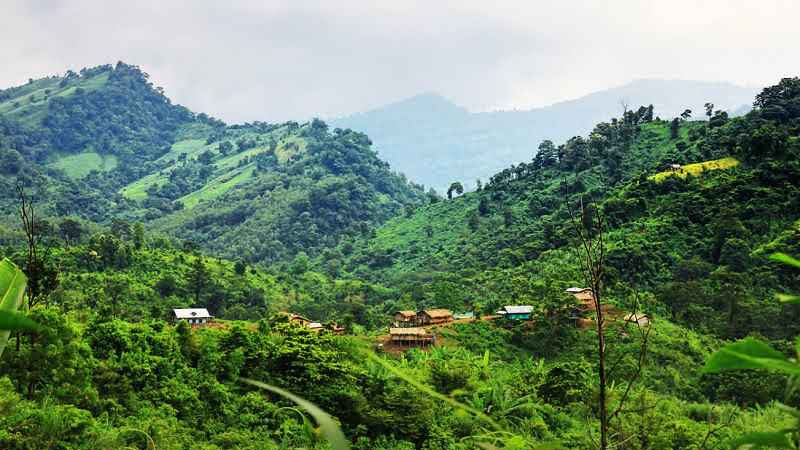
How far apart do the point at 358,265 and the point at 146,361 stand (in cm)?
3960

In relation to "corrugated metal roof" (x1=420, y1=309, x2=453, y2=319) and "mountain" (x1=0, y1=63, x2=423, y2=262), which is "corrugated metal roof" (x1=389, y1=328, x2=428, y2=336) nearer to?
"corrugated metal roof" (x1=420, y1=309, x2=453, y2=319)

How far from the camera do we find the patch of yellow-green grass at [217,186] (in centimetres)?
8031

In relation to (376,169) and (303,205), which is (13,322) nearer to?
(303,205)

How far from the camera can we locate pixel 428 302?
33.2 metres

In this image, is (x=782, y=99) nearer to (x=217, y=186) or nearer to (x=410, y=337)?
(x=410, y=337)

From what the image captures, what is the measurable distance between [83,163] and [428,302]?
77813 millimetres

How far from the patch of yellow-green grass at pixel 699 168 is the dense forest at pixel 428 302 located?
0.83 feet

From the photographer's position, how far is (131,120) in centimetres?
11194

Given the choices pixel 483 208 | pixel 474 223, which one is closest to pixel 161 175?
pixel 483 208

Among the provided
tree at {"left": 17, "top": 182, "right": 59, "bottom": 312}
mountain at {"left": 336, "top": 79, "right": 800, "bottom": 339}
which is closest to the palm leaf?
tree at {"left": 17, "top": 182, "right": 59, "bottom": 312}

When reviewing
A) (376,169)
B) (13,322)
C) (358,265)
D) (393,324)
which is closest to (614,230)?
(393,324)

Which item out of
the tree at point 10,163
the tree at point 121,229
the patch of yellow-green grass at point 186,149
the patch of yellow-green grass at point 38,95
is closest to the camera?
the tree at point 121,229

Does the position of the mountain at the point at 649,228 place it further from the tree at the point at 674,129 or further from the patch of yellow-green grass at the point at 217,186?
the patch of yellow-green grass at the point at 217,186

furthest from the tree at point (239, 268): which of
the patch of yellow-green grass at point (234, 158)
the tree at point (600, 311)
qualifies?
the patch of yellow-green grass at point (234, 158)
